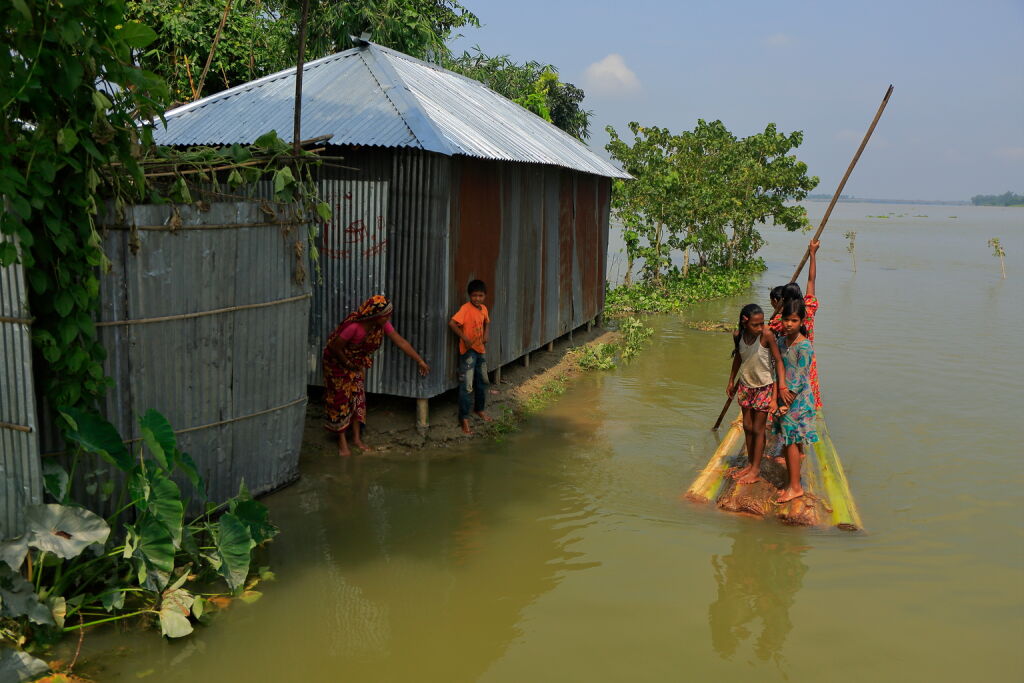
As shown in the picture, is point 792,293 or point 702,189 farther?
point 702,189

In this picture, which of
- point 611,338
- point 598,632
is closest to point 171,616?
point 598,632

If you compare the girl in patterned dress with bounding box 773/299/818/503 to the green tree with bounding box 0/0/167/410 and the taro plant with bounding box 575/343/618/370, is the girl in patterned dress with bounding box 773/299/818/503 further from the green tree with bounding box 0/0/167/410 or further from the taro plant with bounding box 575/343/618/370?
the taro plant with bounding box 575/343/618/370

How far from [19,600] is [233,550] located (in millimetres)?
1054

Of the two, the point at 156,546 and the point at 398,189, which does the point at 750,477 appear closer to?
the point at 398,189

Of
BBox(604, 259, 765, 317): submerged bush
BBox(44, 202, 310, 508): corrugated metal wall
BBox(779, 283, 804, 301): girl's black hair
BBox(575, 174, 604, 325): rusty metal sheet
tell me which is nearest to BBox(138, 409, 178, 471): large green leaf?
BBox(44, 202, 310, 508): corrugated metal wall

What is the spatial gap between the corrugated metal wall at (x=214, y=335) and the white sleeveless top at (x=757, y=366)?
3.42 meters

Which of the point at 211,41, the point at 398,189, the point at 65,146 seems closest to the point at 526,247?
the point at 398,189

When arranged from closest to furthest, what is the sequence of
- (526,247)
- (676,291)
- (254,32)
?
(526,247), (254,32), (676,291)

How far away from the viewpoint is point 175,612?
424cm

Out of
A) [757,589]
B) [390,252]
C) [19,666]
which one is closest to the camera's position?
[19,666]

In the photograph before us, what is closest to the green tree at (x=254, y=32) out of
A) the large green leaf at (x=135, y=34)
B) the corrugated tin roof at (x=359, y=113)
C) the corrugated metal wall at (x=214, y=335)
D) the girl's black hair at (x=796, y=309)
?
the corrugated tin roof at (x=359, y=113)

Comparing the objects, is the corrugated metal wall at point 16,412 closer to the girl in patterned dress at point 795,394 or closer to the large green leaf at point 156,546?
the large green leaf at point 156,546

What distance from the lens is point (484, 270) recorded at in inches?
337

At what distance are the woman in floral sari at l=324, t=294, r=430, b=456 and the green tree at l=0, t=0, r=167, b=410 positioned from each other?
8.55 ft
